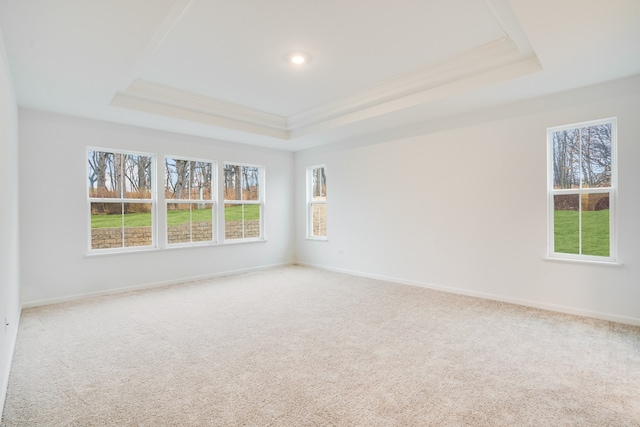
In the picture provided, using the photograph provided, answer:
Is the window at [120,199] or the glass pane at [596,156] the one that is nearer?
the glass pane at [596,156]

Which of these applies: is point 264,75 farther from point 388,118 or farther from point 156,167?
point 156,167

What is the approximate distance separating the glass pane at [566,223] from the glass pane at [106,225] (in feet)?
19.1

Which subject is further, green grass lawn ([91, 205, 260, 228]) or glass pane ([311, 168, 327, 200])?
Answer: glass pane ([311, 168, 327, 200])

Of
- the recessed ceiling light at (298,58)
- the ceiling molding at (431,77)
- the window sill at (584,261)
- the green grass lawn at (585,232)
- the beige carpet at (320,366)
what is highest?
the recessed ceiling light at (298,58)

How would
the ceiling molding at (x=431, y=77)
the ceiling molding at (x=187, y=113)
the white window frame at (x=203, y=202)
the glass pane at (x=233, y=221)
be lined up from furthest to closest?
the glass pane at (x=233, y=221)
the white window frame at (x=203, y=202)
the ceiling molding at (x=187, y=113)
the ceiling molding at (x=431, y=77)

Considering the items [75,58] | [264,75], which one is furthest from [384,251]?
[75,58]

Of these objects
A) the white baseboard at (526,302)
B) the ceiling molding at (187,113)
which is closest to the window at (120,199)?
the ceiling molding at (187,113)

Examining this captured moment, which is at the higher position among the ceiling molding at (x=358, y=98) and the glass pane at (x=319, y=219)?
the ceiling molding at (x=358, y=98)

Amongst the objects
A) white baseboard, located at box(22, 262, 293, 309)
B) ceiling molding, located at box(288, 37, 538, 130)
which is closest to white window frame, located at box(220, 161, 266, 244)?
white baseboard, located at box(22, 262, 293, 309)

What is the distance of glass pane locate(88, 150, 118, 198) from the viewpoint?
4.69 m

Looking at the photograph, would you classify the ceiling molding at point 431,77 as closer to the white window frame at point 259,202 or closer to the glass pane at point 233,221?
the white window frame at point 259,202

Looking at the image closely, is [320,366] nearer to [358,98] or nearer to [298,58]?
[298,58]

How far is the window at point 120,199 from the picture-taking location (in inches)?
186

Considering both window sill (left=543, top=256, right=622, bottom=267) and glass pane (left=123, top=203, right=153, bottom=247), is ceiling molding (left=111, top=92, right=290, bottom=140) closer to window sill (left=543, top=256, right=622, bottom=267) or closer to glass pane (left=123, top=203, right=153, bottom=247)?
glass pane (left=123, top=203, right=153, bottom=247)
